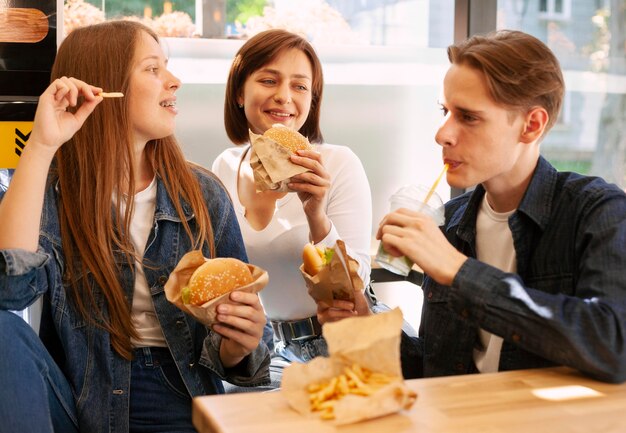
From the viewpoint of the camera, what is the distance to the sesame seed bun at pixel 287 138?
7.46 ft

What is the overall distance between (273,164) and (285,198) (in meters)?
0.44

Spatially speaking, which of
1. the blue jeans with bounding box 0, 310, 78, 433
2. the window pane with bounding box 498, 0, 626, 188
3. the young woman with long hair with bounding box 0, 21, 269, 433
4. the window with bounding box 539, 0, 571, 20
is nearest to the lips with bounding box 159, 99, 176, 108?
the young woman with long hair with bounding box 0, 21, 269, 433

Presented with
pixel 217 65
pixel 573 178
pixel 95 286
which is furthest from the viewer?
pixel 217 65

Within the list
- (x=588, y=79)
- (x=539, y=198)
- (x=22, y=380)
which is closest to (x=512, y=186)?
(x=539, y=198)

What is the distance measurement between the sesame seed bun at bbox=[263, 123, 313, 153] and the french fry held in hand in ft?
3.49

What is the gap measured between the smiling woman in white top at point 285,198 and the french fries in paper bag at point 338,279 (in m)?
0.44

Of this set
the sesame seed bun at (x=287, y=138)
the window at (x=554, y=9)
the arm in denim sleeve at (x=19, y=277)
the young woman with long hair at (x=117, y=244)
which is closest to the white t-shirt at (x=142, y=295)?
the young woman with long hair at (x=117, y=244)

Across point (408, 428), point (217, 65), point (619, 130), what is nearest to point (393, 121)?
point (217, 65)

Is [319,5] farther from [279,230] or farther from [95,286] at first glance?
[95,286]

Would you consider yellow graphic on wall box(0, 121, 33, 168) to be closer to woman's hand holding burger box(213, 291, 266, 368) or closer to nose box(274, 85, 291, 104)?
nose box(274, 85, 291, 104)

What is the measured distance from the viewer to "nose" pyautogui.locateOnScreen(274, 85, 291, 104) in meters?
2.71

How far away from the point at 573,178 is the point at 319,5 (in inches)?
83.9

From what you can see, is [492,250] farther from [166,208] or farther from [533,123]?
[166,208]

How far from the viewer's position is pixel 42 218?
82.9 inches
